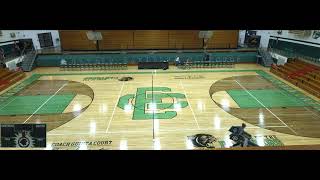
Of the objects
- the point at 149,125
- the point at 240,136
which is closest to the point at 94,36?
the point at 149,125

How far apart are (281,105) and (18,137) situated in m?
12.1

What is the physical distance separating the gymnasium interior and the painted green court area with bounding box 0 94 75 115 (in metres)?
0.05

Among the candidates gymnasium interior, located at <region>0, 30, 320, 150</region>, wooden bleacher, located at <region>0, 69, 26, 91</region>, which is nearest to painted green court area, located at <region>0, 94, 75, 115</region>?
gymnasium interior, located at <region>0, 30, 320, 150</region>

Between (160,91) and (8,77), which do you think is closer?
(160,91)

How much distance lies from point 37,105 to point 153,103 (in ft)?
19.0

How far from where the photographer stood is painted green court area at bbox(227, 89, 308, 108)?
1276 cm

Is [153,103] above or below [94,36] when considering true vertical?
below

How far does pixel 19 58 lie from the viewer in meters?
20.7

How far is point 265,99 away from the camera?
13.6m

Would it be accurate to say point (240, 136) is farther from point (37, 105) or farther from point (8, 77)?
point (8, 77)

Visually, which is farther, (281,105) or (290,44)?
(290,44)
